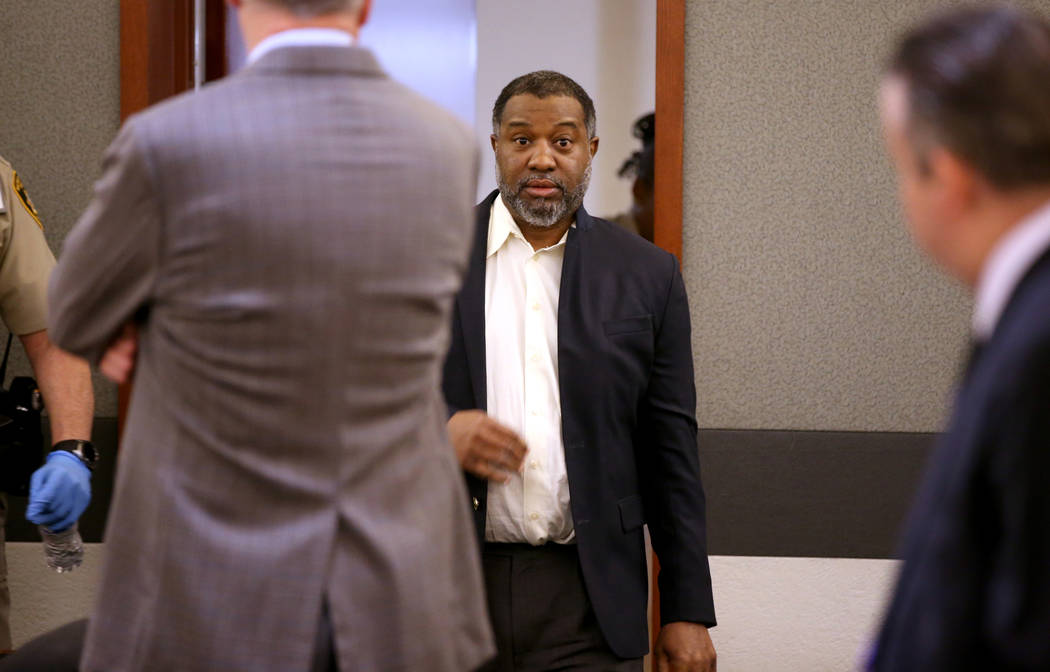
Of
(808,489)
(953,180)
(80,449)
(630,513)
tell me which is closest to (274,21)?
(953,180)

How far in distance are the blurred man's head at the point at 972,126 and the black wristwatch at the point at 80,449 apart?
5.91 ft

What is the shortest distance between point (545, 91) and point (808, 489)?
1.41 meters

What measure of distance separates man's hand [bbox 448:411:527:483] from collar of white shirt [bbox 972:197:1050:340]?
844 mm

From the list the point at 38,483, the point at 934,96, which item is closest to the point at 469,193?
the point at 934,96

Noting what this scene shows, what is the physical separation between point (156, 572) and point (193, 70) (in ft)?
7.75

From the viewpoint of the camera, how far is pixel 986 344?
85 cm

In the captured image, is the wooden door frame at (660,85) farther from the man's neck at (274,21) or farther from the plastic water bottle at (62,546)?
the man's neck at (274,21)

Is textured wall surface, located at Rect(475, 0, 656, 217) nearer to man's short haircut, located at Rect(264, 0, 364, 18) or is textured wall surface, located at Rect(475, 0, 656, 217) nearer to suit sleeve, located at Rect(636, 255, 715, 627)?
suit sleeve, located at Rect(636, 255, 715, 627)

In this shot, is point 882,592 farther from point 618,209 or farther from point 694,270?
point 618,209

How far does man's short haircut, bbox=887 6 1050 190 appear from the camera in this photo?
0.81 metres

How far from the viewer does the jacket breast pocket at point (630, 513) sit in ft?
6.23

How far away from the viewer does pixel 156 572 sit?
1.04 m

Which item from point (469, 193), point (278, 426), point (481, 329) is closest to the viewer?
point (278, 426)

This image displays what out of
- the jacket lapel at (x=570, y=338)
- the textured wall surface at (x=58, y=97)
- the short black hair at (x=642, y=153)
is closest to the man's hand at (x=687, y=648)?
the jacket lapel at (x=570, y=338)
